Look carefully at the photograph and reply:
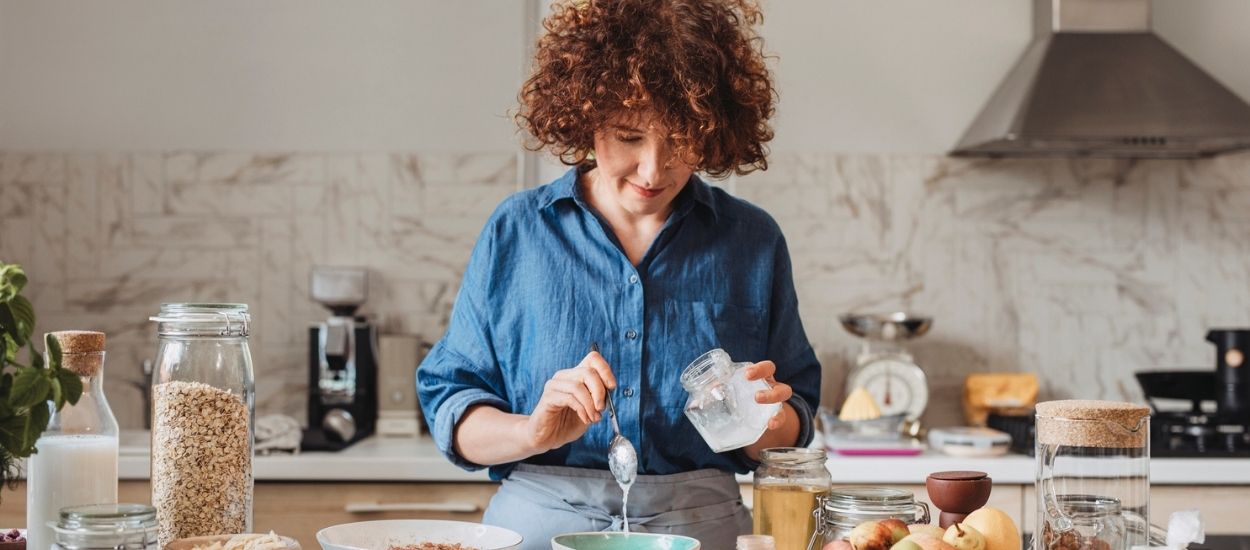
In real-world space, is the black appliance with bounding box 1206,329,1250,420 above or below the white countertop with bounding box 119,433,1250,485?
A: above

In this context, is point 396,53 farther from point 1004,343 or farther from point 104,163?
point 1004,343

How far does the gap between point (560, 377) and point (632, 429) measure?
269 mm

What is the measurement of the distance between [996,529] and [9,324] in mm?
984

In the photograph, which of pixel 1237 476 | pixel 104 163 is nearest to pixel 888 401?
pixel 1237 476

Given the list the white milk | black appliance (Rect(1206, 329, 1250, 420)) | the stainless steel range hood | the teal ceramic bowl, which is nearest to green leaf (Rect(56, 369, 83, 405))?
the white milk

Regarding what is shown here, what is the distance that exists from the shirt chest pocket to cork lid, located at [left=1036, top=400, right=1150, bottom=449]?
1.82 ft

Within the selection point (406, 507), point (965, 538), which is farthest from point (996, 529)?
point (406, 507)

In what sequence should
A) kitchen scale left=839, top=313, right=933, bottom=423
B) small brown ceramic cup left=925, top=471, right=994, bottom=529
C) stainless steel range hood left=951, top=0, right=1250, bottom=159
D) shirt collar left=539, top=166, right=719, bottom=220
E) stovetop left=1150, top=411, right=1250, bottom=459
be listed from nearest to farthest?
small brown ceramic cup left=925, top=471, right=994, bottom=529 → shirt collar left=539, top=166, right=719, bottom=220 → stovetop left=1150, top=411, right=1250, bottom=459 → stainless steel range hood left=951, top=0, right=1250, bottom=159 → kitchen scale left=839, top=313, right=933, bottom=423

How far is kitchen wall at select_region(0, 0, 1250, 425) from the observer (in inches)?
134

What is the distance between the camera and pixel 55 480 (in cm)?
121

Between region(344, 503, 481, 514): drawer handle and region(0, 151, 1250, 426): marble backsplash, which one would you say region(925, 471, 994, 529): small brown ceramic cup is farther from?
region(0, 151, 1250, 426): marble backsplash

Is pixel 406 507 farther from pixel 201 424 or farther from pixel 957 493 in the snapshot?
pixel 957 493

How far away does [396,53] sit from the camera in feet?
11.3

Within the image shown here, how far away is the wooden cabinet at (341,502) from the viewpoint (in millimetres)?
2785
